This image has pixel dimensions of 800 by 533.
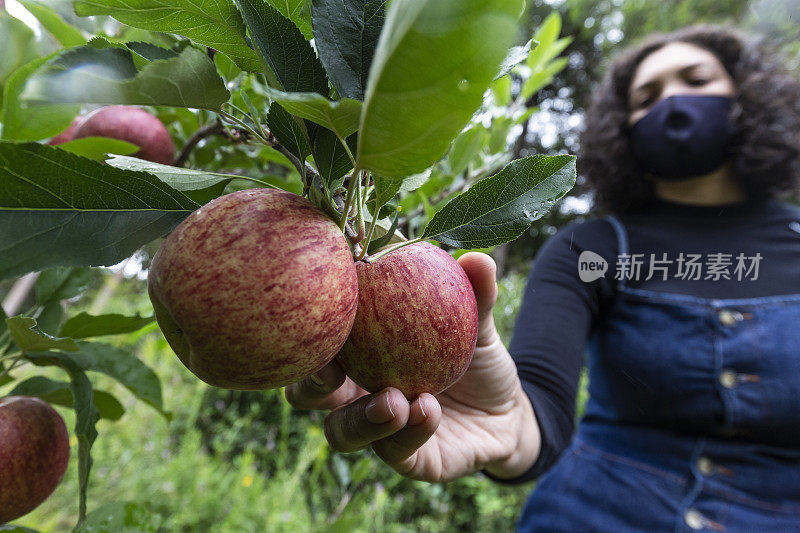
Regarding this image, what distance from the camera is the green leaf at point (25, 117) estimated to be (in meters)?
0.52

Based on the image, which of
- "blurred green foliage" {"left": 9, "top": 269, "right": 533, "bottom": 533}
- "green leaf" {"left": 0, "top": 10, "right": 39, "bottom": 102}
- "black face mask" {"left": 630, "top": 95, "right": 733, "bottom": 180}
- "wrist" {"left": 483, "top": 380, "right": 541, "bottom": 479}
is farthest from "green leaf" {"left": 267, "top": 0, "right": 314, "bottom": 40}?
"black face mask" {"left": 630, "top": 95, "right": 733, "bottom": 180}

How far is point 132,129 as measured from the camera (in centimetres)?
67

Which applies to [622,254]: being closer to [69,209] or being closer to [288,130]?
[288,130]

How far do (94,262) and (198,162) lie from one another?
0.48 metres

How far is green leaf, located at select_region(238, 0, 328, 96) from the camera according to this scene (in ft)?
1.07

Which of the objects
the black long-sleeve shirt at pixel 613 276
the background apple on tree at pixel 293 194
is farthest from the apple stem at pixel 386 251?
the black long-sleeve shirt at pixel 613 276

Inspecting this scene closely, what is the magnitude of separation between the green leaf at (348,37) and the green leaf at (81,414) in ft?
1.29

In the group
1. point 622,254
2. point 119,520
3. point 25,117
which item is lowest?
point 622,254

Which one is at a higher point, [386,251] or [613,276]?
[386,251]

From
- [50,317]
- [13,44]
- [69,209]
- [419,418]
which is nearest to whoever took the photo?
[69,209]

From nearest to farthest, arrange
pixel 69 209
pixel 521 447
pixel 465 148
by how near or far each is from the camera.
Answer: pixel 69 209 < pixel 465 148 < pixel 521 447

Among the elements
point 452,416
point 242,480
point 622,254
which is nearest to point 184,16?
point 452,416

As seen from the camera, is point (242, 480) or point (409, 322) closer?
point (409, 322)

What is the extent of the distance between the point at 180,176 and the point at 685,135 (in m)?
1.37
